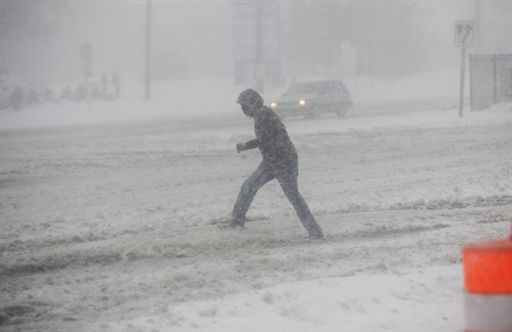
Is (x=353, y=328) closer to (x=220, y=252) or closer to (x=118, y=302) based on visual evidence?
(x=118, y=302)

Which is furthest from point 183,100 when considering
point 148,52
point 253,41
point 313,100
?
point 313,100

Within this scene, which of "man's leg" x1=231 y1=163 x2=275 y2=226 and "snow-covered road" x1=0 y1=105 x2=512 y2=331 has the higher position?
"man's leg" x1=231 y1=163 x2=275 y2=226

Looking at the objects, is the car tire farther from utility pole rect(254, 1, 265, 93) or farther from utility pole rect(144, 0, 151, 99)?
utility pole rect(144, 0, 151, 99)

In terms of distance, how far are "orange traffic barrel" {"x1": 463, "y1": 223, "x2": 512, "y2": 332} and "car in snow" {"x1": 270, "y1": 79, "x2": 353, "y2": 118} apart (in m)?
22.7

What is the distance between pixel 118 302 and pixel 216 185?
21.1 ft

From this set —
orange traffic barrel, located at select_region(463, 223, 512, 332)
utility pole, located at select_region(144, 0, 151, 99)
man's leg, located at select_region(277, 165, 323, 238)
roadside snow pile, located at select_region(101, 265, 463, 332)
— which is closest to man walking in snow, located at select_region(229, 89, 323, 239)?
man's leg, located at select_region(277, 165, 323, 238)

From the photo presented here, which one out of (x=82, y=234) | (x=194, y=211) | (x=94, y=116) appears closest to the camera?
(x=82, y=234)

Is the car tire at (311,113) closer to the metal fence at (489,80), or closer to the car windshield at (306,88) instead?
the car windshield at (306,88)

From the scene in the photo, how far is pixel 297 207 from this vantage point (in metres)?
8.06

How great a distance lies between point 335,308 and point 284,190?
7.53 feet

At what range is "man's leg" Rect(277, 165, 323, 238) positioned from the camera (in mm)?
7953

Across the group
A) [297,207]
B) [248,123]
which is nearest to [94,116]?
[248,123]

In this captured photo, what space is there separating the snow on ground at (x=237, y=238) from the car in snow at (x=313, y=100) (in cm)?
903

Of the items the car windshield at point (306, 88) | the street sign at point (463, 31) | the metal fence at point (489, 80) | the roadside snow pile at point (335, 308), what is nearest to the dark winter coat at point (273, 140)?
the roadside snow pile at point (335, 308)
